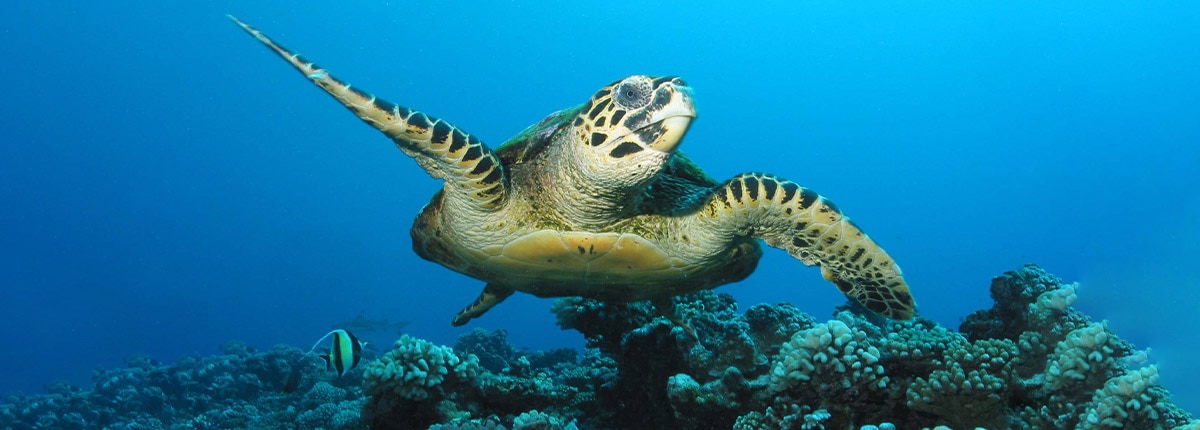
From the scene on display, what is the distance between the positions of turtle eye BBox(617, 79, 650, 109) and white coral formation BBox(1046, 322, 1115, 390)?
2235mm

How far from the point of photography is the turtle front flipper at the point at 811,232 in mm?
3094

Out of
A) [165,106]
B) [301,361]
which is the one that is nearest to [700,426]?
[301,361]

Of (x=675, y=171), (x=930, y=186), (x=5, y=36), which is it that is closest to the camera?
(x=675, y=171)

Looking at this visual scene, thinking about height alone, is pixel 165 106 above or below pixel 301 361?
above

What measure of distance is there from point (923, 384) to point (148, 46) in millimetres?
92816

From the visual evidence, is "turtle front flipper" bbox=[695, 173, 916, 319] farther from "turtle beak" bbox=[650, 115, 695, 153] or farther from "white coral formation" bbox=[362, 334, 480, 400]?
"white coral formation" bbox=[362, 334, 480, 400]

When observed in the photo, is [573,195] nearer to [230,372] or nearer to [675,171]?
[675,171]

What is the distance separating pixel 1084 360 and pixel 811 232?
1.33 meters

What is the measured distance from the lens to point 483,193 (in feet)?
10.6

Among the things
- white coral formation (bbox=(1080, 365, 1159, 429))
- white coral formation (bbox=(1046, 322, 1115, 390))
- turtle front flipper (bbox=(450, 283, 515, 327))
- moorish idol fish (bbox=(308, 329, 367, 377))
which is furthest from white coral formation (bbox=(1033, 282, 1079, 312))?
moorish idol fish (bbox=(308, 329, 367, 377))

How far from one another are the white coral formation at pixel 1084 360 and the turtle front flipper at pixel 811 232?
921 millimetres

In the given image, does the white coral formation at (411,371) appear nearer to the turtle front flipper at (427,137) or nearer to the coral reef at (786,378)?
the coral reef at (786,378)

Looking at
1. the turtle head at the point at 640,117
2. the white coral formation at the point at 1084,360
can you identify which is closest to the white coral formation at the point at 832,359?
the white coral formation at the point at 1084,360

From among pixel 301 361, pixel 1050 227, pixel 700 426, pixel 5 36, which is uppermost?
pixel 1050 227
